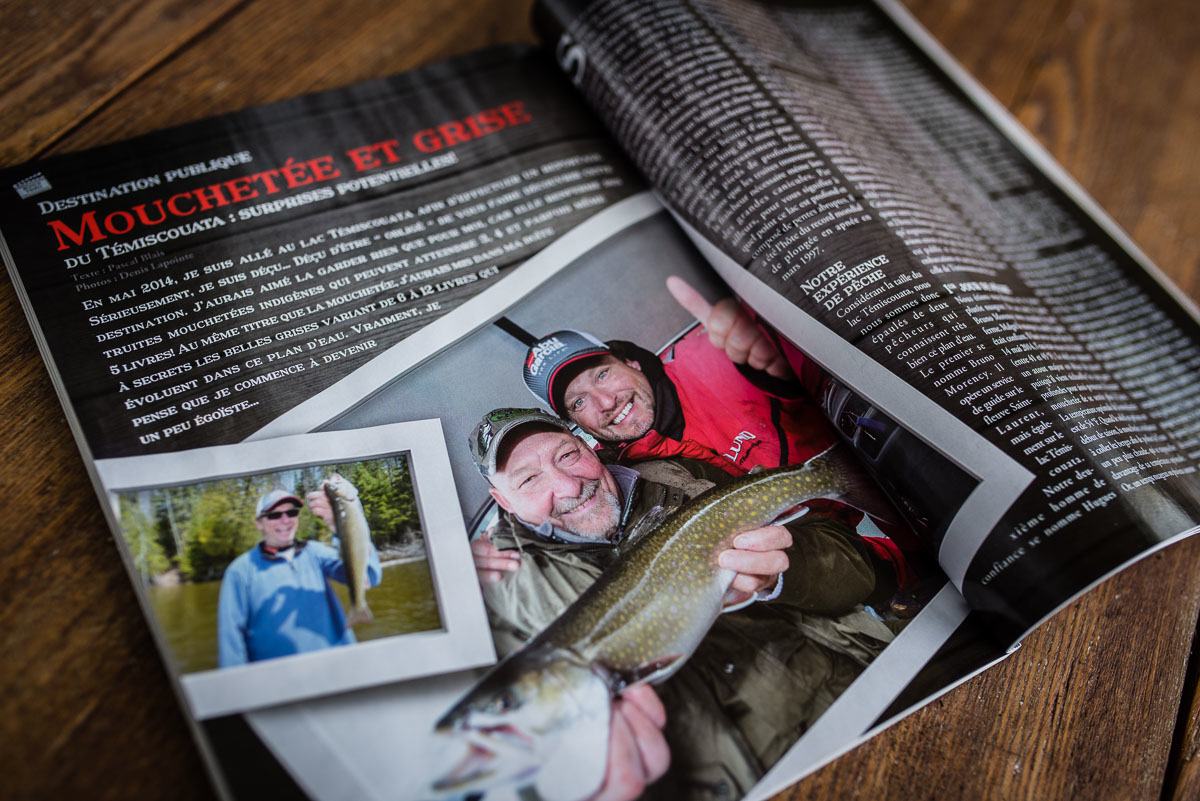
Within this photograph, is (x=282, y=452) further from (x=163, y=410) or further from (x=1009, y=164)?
(x=1009, y=164)

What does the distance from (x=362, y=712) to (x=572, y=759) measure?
0.28 feet

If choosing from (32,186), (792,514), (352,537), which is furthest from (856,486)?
(32,186)

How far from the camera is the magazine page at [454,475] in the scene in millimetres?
318

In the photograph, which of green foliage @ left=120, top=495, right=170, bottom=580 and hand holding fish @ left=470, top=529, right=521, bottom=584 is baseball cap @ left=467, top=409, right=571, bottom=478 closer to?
hand holding fish @ left=470, top=529, right=521, bottom=584

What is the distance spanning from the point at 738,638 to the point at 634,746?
66mm

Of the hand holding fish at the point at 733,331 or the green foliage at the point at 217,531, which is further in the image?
the hand holding fish at the point at 733,331

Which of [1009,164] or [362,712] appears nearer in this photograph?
[362,712]

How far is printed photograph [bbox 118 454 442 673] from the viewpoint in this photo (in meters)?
0.32

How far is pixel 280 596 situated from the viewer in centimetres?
33

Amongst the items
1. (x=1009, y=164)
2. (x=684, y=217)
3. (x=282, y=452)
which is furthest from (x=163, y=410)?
(x=1009, y=164)

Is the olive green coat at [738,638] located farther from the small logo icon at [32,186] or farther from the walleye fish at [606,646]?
the small logo icon at [32,186]

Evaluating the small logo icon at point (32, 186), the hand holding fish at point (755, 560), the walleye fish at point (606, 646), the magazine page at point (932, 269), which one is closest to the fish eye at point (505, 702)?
the walleye fish at point (606, 646)

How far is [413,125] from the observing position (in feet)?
1.56

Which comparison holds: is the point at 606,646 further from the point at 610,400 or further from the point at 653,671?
the point at 610,400
